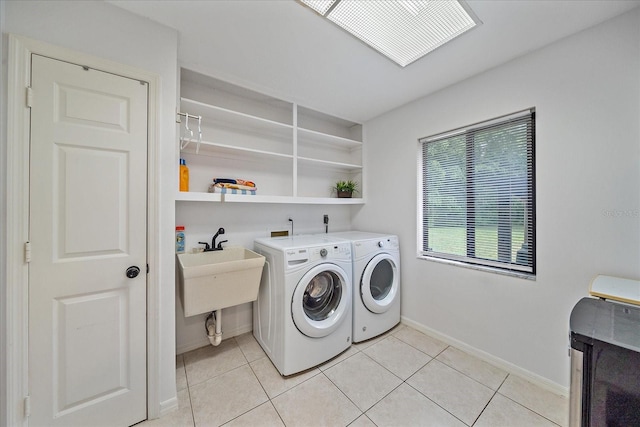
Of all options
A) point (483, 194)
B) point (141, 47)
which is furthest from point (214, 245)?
point (483, 194)

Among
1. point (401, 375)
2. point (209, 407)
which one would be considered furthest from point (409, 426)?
point (209, 407)

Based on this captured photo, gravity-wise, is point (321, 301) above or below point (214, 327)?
above

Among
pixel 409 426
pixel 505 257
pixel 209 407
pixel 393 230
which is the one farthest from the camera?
pixel 393 230

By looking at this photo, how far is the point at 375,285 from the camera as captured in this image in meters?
2.33

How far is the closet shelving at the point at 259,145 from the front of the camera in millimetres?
2020

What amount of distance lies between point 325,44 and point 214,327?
2446mm

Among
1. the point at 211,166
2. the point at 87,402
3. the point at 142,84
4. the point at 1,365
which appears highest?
the point at 142,84

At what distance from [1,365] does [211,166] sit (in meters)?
1.65

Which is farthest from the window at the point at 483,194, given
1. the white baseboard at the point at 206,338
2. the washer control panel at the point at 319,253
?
the white baseboard at the point at 206,338

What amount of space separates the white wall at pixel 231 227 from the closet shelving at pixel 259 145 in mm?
182

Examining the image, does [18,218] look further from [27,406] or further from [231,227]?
[231,227]

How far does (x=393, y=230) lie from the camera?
258cm

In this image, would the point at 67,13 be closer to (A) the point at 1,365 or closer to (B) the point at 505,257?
(A) the point at 1,365

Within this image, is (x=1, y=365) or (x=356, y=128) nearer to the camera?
(x=1, y=365)
